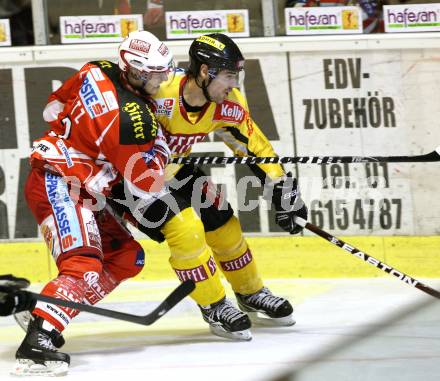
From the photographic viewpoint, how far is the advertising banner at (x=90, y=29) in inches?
212

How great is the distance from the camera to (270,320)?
14.1ft

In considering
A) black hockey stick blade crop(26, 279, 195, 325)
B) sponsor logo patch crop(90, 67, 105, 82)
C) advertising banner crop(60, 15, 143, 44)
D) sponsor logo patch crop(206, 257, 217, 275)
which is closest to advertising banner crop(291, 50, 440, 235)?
advertising banner crop(60, 15, 143, 44)

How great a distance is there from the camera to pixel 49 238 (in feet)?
12.0

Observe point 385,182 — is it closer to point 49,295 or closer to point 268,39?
point 268,39

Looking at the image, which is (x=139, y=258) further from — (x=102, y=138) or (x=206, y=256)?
(x=102, y=138)

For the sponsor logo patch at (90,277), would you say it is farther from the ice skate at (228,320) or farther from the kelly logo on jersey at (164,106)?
the kelly logo on jersey at (164,106)

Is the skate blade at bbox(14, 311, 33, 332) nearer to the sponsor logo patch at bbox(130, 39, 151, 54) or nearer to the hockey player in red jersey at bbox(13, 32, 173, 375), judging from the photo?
the hockey player in red jersey at bbox(13, 32, 173, 375)

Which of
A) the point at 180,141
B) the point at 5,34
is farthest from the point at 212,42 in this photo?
the point at 5,34

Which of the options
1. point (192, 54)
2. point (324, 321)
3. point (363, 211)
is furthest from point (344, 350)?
point (363, 211)

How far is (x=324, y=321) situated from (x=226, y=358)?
741 mm

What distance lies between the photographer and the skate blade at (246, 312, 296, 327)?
423 centimetres

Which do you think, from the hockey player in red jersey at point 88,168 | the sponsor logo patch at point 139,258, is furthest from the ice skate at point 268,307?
the hockey player in red jersey at point 88,168

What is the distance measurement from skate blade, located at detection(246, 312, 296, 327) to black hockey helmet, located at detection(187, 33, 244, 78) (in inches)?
42.9

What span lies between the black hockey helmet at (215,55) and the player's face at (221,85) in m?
0.02
